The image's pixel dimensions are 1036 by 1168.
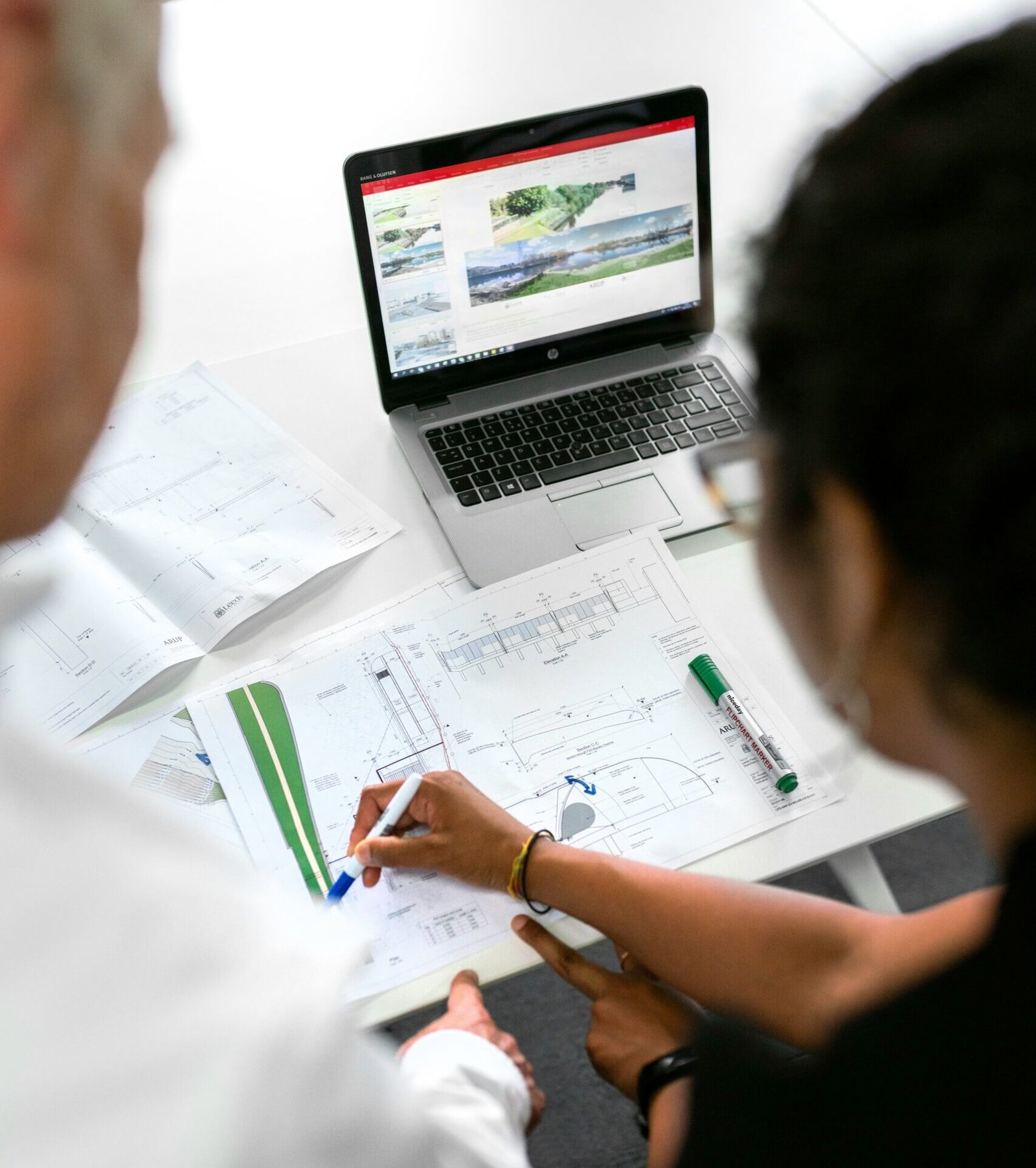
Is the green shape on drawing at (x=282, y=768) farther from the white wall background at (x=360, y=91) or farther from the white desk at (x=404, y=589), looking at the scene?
the white wall background at (x=360, y=91)

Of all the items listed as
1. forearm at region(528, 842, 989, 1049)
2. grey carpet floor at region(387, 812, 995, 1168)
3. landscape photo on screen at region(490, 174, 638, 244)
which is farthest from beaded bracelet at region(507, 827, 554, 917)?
landscape photo on screen at region(490, 174, 638, 244)

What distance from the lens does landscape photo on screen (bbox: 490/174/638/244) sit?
3.81ft

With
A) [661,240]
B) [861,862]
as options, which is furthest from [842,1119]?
[661,240]

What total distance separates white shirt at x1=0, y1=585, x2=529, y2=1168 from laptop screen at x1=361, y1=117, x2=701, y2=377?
756 mm

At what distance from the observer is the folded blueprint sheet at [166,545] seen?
104 cm

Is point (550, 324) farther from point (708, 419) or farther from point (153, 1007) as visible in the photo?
point (153, 1007)

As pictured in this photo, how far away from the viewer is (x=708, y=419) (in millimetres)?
1230

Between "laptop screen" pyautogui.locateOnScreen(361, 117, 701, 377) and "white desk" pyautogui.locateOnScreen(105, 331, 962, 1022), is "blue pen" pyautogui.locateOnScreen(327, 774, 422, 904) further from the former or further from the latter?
"laptop screen" pyautogui.locateOnScreen(361, 117, 701, 377)

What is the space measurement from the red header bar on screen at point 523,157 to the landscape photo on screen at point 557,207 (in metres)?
0.03

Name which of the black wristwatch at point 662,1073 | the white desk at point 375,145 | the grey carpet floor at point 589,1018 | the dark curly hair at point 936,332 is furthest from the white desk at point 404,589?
the grey carpet floor at point 589,1018

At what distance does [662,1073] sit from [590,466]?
1.98ft

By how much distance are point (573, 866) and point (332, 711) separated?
264 millimetres

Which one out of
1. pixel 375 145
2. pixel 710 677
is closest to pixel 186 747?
pixel 710 677

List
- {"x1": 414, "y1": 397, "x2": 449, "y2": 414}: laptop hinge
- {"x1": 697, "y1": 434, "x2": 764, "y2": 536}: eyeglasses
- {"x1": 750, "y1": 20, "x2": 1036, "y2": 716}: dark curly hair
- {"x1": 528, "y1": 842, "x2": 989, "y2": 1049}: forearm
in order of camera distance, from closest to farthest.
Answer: {"x1": 750, "y1": 20, "x2": 1036, "y2": 716}: dark curly hair < {"x1": 697, "y1": 434, "x2": 764, "y2": 536}: eyeglasses < {"x1": 528, "y1": 842, "x2": 989, "y2": 1049}: forearm < {"x1": 414, "y1": 397, "x2": 449, "y2": 414}: laptop hinge
